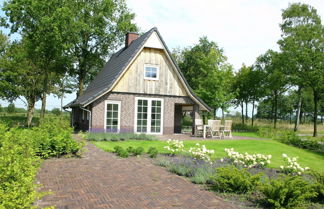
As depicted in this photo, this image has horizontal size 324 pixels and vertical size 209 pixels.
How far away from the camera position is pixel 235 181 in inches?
236

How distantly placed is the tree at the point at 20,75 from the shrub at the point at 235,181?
95.8ft

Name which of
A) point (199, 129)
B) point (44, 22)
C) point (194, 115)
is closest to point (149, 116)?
point (194, 115)

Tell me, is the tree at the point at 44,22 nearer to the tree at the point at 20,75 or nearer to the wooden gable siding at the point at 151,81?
the wooden gable siding at the point at 151,81

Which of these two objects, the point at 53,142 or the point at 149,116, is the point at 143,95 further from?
the point at 53,142

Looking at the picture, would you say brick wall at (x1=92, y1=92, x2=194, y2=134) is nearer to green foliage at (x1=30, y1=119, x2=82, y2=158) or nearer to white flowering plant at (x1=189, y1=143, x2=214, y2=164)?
green foliage at (x1=30, y1=119, x2=82, y2=158)

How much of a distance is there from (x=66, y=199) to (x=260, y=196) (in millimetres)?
3921

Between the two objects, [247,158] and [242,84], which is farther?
[242,84]

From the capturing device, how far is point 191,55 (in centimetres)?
4238

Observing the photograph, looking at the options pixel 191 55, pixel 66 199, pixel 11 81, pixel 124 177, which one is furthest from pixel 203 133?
pixel 11 81

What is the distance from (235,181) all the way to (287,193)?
107 cm

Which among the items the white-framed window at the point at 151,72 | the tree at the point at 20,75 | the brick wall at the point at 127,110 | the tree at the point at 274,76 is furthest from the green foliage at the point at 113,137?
the tree at the point at 274,76

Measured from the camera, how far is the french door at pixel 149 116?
19438 mm

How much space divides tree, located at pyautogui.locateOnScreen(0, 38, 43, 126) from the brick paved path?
85.4ft

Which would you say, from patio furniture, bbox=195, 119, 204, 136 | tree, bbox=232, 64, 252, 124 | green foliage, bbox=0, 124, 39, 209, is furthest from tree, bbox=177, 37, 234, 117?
green foliage, bbox=0, 124, 39, 209
